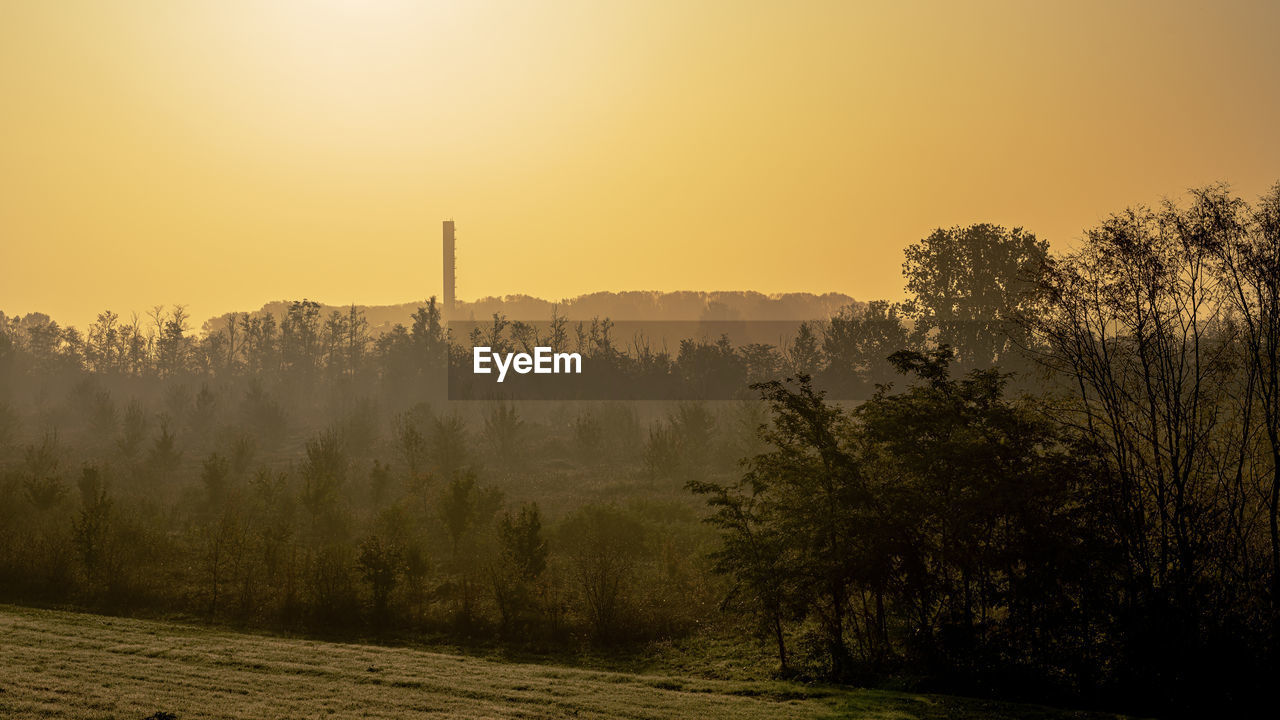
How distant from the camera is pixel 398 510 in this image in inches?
1630

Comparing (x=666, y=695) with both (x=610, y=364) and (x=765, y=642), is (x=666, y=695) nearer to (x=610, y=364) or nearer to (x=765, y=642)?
(x=765, y=642)

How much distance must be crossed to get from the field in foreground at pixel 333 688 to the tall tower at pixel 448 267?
494 ft

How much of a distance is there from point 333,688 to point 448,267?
164666 millimetres

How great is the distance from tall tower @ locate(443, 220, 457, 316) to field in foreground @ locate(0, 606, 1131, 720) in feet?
494

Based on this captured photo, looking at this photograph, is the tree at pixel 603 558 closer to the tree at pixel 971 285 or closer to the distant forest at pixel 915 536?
the distant forest at pixel 915 536

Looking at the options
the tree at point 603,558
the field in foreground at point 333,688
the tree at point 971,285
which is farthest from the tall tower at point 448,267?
the field in foreground at point 333,688

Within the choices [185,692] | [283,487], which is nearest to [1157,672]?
[185,692]

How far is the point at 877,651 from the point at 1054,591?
5.18 meters

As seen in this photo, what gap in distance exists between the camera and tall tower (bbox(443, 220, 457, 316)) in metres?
172

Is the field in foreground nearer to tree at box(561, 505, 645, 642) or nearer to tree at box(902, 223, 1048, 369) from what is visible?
tree at box(561, 505, 645, 642)

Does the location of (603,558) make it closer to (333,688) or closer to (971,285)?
(333,688)

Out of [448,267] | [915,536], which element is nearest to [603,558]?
[915,536]

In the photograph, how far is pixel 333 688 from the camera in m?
18.8

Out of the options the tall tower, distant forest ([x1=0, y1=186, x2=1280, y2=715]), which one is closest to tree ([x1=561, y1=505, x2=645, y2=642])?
distant forest ([x1=0, y1=186, x2=1280, y2=715])
